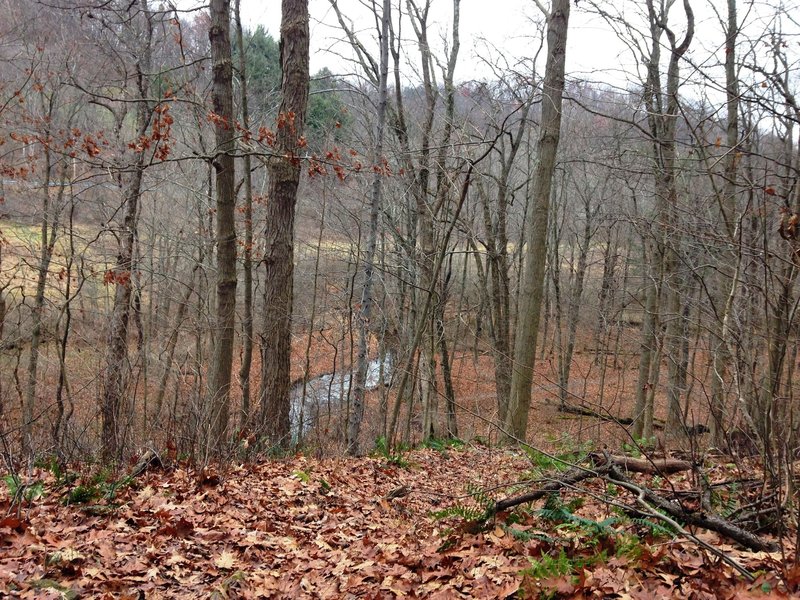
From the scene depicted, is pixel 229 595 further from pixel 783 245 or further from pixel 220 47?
pixel 220 47

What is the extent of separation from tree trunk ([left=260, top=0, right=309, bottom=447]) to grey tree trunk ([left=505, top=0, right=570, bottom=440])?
3.42 m

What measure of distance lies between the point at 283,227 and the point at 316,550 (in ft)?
17.3

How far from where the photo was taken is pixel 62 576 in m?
3.33

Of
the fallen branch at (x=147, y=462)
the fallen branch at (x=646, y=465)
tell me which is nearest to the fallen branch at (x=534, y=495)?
the fallen branch at (x=646, y=465)

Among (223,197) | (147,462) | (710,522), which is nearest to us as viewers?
(710,522)

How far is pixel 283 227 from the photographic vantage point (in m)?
8.50

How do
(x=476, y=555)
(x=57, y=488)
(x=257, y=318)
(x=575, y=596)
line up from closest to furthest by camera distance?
(x=575, y=596), (x=476, y=555), (x=57, y=488), (x=257, y=318)

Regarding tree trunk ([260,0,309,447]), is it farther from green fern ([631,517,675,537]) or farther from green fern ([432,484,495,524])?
green fern ([631,517,675,537])

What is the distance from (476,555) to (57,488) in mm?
3432

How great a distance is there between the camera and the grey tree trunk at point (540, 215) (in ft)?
28.1

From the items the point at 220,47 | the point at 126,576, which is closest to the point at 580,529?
the point at 126,576

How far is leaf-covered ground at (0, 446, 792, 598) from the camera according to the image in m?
2.98

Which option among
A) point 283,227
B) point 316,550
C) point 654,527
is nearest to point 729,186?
point 283,227

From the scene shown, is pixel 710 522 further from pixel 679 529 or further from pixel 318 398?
pixel 318 398
